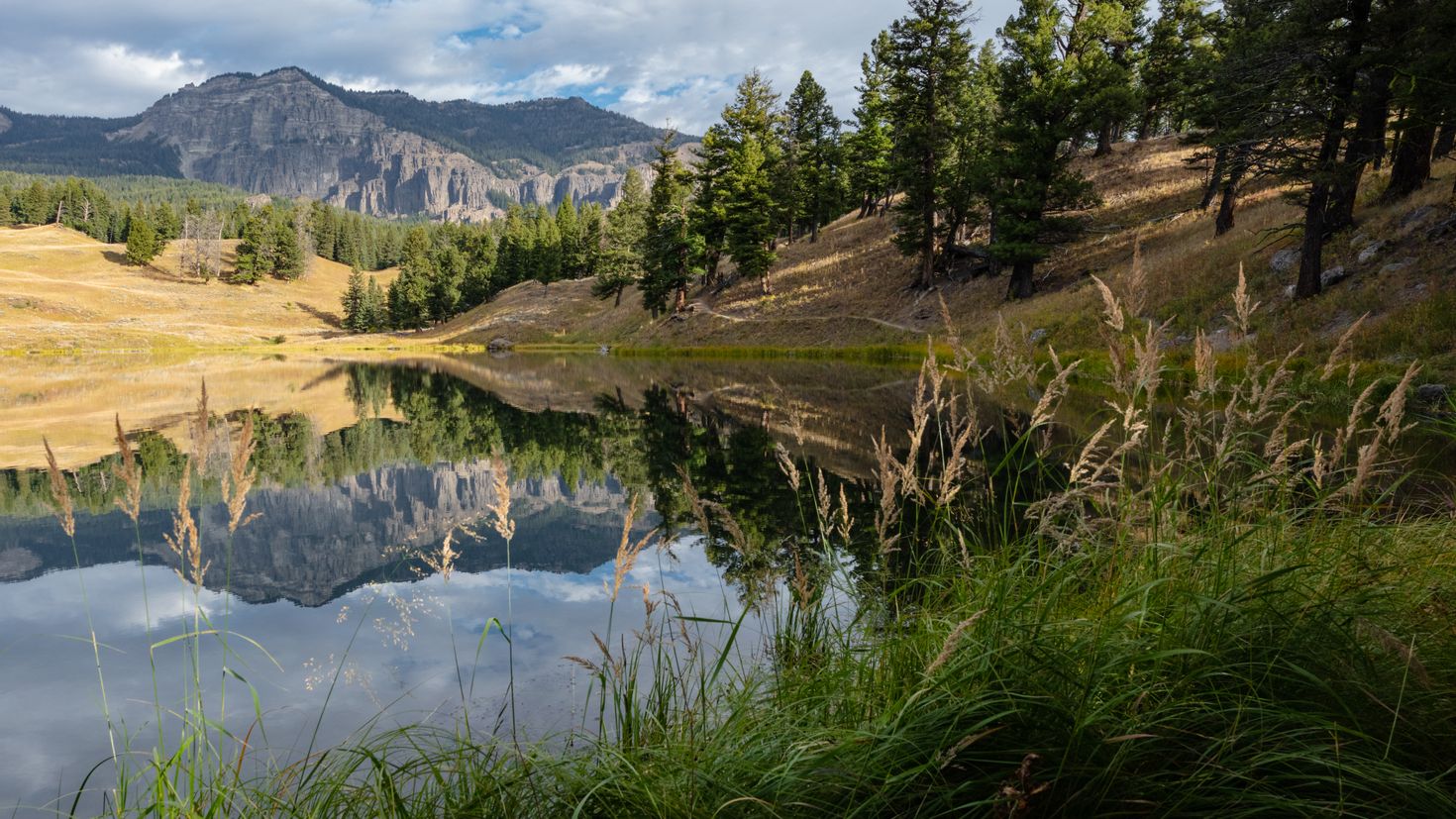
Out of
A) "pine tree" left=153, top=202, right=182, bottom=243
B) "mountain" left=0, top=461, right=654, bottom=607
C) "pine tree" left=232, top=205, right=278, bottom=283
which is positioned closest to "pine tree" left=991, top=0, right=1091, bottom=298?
"mountain" left=0, top=461, right=654, bottom=607

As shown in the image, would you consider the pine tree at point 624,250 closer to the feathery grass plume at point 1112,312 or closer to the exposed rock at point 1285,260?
the exposed rock at point 1285,260

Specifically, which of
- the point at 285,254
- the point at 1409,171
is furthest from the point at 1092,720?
the point at 285,254

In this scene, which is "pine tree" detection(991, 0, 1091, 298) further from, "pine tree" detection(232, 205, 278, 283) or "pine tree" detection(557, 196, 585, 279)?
"pine tree" detection(232, 205, 278, 283)

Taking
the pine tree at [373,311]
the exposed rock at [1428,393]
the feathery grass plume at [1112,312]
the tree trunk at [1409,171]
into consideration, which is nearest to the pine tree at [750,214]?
the tree trunk at [1409,171]

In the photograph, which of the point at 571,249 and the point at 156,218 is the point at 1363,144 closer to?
the point at 571,249

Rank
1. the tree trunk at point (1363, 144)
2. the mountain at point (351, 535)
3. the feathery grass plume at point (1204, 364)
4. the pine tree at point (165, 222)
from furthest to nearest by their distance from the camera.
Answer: the pine tree at point (165, 222) < the tree trunk at point (1363, 144) < the mountain at point (351, 535) < the feathery grass plume at point (1204, 364)

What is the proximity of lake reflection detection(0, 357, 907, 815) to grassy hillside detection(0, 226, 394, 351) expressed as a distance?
67440 mm

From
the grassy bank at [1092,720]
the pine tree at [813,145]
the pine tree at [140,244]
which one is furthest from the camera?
the pine tree at [140,244]

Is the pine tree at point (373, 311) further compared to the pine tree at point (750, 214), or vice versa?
the pine tree at point (373, 311)

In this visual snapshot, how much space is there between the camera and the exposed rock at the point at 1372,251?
733 inches

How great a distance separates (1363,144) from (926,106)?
22647mm

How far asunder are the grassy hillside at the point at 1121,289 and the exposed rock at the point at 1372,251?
0.13 metres

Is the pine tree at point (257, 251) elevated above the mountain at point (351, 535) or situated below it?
above

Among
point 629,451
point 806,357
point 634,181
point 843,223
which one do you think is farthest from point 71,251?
point 629,451
